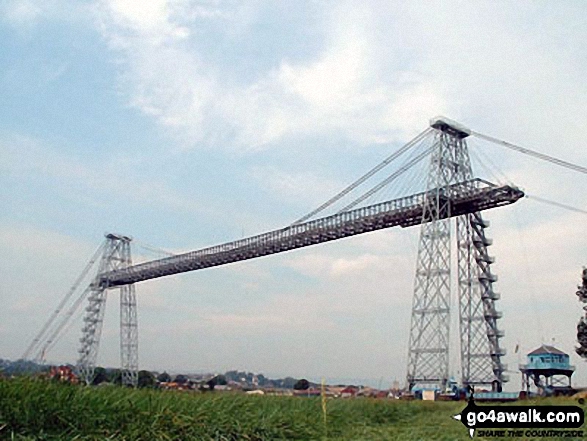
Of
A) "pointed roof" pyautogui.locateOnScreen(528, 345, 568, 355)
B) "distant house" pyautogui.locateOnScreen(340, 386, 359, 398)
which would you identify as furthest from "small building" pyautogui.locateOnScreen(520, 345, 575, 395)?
"distant house" pyautogui.locateOnScreen(340, 386, 359, 398)

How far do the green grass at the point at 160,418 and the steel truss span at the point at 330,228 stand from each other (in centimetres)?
1661

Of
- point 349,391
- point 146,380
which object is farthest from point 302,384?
Answer: point 146,380

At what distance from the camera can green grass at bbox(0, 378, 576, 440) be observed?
321 centimetres

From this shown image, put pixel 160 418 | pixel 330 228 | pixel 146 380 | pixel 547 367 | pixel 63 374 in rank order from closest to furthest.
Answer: pixel 160 418 → pixel 63 374 → pixel 146 380 → pixel 547 367 → pixel 330 228

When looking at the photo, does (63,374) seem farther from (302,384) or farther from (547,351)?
(547,351)

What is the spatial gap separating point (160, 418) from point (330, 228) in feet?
73.0

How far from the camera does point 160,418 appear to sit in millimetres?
3576

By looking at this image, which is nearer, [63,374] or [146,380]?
[63,374]

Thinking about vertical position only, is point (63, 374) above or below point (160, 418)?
above

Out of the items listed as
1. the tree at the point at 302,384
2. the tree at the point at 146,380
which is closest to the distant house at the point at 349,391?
the tree at the point at 302,384

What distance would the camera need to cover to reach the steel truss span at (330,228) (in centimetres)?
2091

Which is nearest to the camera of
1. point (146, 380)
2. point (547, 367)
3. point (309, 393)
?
point (146, 380)

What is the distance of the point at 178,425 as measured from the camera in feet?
11.6

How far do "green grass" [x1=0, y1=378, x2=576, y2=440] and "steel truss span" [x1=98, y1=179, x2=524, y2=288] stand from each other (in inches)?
654
